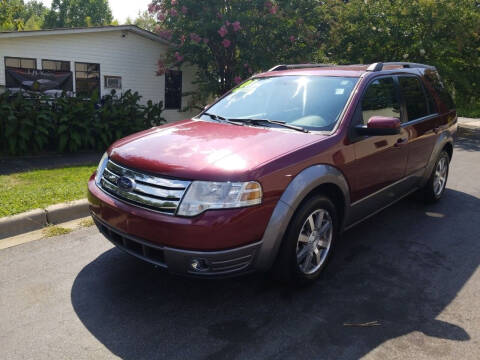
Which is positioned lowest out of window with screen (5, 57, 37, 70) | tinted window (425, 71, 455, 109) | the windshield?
the windshield

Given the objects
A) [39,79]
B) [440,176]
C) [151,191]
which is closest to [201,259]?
[151,191]

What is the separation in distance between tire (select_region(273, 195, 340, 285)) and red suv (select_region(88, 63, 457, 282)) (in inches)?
0.4

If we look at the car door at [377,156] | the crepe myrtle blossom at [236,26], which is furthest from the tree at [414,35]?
the car door at [377,156]

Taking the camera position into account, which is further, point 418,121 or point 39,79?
point 39,79

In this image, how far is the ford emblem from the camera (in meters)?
3.08

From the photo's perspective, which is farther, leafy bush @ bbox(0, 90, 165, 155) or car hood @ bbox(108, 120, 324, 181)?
leafy bush @ bbox(0, 90, 165, 155)

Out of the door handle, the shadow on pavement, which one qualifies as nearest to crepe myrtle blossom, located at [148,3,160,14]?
the door handle

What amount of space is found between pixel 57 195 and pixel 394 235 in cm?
411

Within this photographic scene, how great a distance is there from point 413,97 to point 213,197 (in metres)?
3.23

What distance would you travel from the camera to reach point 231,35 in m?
13.1

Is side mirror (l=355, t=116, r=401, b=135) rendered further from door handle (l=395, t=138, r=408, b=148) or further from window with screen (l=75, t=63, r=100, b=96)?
window with screen (l=75, t=63, r=100, b=96)

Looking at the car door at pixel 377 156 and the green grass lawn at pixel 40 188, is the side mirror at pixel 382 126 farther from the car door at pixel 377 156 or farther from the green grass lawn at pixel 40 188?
the green grass lawn at pixel 40 188

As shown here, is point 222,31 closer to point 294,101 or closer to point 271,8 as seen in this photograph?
point 271,8

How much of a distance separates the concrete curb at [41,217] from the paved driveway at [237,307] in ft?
1.46
